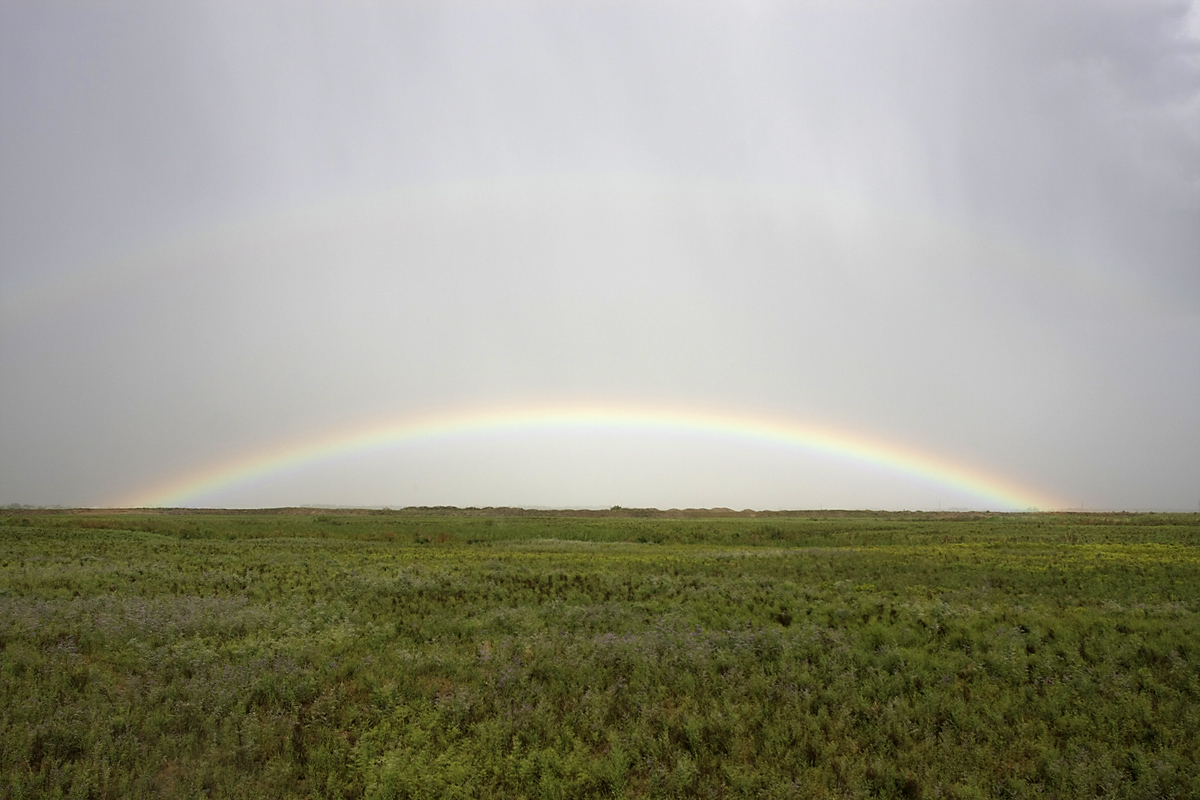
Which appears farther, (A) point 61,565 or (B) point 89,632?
(A) point 61,565

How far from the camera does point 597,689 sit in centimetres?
1270

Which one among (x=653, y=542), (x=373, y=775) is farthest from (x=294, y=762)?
(x=653, y=542)

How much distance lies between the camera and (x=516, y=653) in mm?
14875

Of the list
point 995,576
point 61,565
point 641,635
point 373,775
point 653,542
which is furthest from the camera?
point 653,542

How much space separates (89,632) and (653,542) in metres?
42.9

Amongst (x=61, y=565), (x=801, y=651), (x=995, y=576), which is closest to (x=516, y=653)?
(x=801, y=651)

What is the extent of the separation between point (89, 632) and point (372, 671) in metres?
7.40

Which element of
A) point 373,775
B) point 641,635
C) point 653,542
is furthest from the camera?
point 653,542

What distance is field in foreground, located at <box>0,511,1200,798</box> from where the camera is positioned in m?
9.58

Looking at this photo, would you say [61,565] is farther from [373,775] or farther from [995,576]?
[995,576]

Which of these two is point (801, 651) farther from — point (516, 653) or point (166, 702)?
point (166, 702)

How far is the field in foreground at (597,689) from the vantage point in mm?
9578

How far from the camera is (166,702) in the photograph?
37.9ft

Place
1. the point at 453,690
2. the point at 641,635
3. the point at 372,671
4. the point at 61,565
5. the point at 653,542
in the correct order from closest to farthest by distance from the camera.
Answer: the point at 453,690 → the point at 372,671 → the point at 641,635 → the point at 61,565 → the point at 653,542
